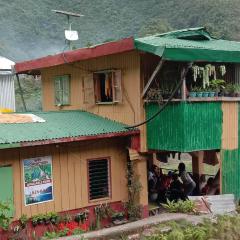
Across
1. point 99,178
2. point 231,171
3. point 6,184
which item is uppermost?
point 6,184

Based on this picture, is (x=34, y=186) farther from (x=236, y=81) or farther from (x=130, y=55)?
(x=236, y=81)

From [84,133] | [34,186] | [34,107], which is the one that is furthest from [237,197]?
[34,107]

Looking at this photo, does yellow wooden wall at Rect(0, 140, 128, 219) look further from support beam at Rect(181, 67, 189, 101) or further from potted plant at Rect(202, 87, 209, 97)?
potted plant at Rect(202, 87, 209, 97)

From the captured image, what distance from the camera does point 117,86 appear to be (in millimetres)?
14359

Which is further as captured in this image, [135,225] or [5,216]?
[135,225]

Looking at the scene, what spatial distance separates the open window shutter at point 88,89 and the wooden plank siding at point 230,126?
4417mm

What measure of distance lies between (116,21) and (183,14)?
55.8 ft

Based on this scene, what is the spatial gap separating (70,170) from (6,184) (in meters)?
2.01

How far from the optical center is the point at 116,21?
251ft

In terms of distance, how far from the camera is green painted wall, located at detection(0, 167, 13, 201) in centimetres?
1178

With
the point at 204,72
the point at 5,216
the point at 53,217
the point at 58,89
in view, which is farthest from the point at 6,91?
the point at 204,72

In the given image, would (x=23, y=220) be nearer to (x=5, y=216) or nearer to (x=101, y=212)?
(x=5, y=216)

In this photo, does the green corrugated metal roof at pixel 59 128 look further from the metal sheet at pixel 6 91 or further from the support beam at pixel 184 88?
the metal sheet at pixel 6 91

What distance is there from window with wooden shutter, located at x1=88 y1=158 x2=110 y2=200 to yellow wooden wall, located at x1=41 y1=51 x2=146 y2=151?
131cm
